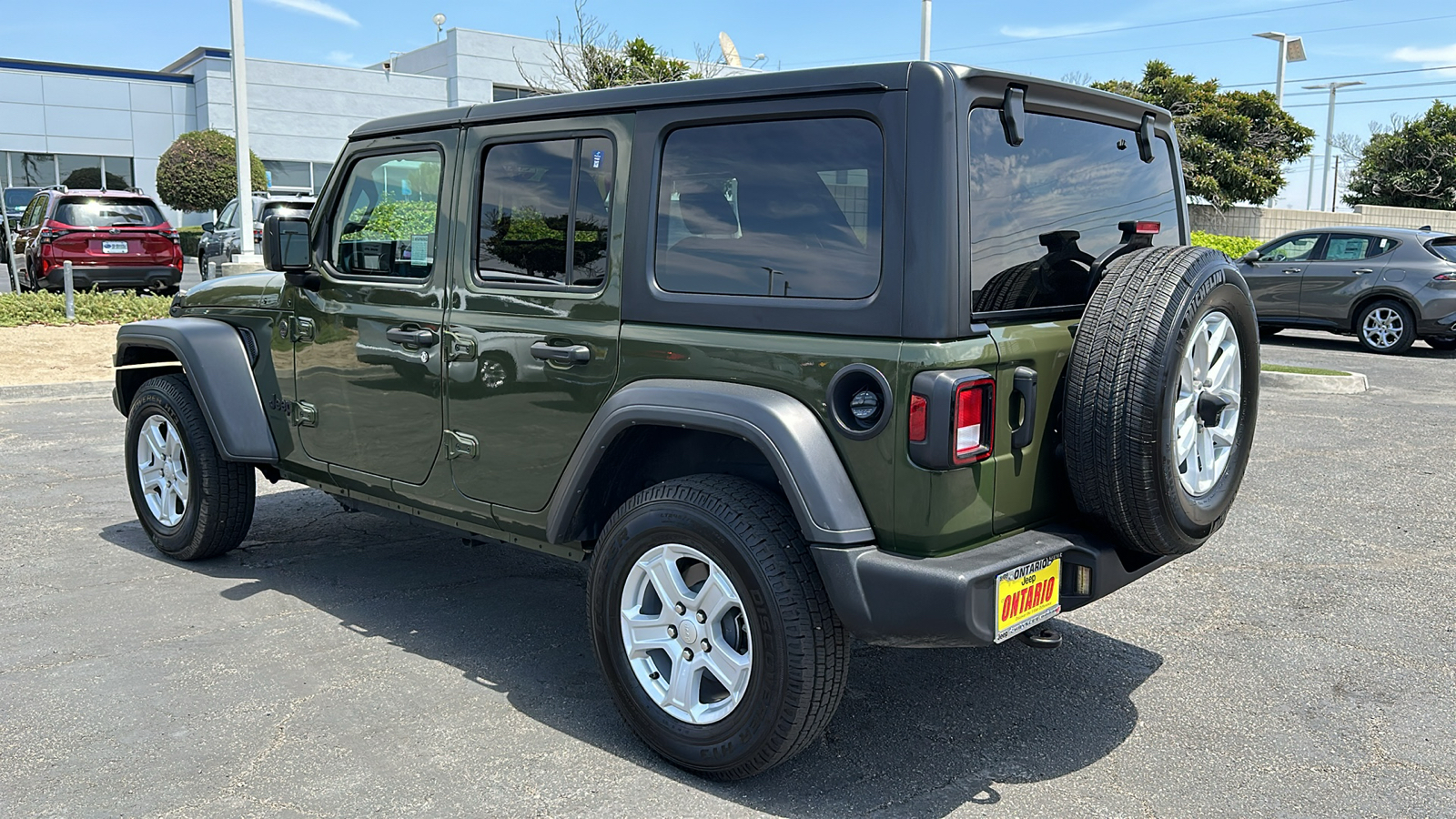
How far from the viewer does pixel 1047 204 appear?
345 centimetres

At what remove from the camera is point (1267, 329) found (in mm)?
16344

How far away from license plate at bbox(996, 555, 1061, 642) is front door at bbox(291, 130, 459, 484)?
2.15 metres

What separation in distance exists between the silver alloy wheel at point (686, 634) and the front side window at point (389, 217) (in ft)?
5.22

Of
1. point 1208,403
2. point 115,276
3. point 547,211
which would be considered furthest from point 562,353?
point 115,276

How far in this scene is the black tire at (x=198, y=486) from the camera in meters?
5.20

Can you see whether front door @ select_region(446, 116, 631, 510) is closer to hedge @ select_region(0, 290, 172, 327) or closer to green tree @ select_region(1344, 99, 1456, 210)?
hedge @ select_region(0, 290, 172, 327)

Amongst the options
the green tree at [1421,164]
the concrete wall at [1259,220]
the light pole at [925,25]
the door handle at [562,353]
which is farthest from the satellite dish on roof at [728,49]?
the green tree at [1421,164]

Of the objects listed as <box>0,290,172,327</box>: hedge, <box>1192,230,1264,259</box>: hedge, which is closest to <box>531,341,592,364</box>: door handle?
<box>0,290,172,327</box>: hedge

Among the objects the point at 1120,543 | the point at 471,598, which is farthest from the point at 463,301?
the point at 1120,543

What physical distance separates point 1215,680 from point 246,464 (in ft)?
13.6

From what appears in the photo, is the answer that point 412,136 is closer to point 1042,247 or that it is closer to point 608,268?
point 608,268

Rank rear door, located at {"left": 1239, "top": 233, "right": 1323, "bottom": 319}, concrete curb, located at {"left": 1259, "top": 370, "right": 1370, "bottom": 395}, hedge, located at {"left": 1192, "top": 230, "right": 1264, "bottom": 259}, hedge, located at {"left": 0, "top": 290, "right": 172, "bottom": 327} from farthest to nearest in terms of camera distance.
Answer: hedge, located at {"left": 1192, "top": 230, "right": 1264, "bottom": 259}, rear door, located at {"left": 1239, "top": 233, "right": 1323, "bottom": 319}, hedge, located at {"left": 0, "top": 290, "right": 172, "bottom": 327}, concrete curb, located at {"left": 1259, "top": 370, "right": 1370, "bottom": 395}

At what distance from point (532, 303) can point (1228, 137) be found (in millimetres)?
27133

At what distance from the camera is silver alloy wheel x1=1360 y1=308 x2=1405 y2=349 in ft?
47.8
